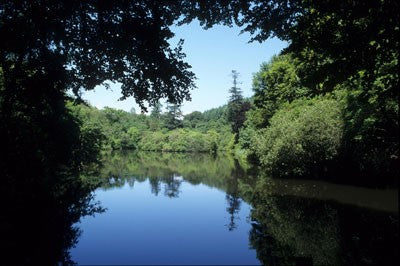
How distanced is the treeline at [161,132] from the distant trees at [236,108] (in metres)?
5.81

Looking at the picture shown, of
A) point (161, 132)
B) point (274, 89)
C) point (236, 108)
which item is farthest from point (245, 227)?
point (161, 132)

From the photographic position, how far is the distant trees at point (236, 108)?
61938 millimetres

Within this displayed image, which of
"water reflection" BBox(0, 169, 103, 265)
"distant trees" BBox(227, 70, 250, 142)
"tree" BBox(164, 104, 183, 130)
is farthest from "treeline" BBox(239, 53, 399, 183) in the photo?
"tree" BBox(164, 104, 183, 130)

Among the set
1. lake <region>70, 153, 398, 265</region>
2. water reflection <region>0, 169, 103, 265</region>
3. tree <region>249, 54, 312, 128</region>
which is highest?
tree <region>249, 54, 312, 128</region>

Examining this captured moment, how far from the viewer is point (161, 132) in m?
98.2

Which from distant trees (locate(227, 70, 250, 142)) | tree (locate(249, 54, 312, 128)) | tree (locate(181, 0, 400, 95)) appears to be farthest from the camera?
distant trees (locate(227, 70, 250, 142))

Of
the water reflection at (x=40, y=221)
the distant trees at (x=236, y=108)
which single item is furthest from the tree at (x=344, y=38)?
the distant trees at (x=236, y=108)

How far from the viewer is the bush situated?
72.9 ft

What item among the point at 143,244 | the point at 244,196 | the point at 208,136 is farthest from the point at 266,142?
the point at 208,136

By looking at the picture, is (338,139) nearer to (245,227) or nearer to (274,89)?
(245,227)

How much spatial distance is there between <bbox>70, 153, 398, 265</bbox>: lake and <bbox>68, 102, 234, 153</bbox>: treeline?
52146mm

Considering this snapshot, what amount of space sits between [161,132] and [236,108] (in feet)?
118

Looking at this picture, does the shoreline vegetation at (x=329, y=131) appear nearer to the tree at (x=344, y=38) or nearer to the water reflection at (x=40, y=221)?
the tree at (x=344, y=38)

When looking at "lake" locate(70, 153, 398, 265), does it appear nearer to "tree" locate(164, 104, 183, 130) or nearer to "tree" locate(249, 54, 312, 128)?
"tree" locate(249, 54, 312, 128)
